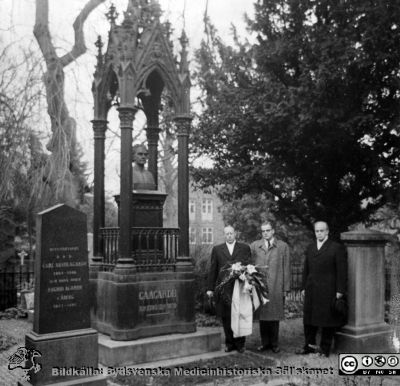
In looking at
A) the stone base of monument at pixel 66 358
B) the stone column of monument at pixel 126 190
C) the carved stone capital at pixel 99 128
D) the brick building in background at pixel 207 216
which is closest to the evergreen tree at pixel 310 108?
the carved stone capital at pixel 99 128

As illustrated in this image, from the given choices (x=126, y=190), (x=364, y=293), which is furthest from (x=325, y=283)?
(x=126, y=190)

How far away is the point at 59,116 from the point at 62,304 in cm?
792

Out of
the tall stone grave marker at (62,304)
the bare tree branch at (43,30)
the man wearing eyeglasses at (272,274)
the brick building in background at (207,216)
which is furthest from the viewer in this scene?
the brick building in background at (207,216)

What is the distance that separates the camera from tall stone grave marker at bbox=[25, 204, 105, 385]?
572 centimetres

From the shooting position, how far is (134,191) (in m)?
8.24

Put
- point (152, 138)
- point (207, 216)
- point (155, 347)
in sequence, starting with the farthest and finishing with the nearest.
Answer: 1. point (207, 216)
2. point (152, 138)
3. point (155, 347)

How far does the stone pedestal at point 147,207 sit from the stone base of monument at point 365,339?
136 inches

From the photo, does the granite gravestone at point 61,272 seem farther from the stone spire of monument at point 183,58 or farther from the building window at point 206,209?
the building window at point 206,209

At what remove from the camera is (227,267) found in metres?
7.94

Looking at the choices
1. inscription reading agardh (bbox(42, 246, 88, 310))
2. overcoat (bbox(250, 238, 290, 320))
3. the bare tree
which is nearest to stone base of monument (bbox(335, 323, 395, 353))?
overcoat (bbox(250, 238, 290, 320))

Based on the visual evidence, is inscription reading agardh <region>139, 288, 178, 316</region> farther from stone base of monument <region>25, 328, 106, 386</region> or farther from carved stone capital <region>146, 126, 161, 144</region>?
carved stone capital <region>146, 126, 161, 144</region>

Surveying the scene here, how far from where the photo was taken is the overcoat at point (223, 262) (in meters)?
7.86

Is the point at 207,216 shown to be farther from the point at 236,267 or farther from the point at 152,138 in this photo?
the point at 236,267

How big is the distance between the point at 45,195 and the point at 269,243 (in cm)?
713
